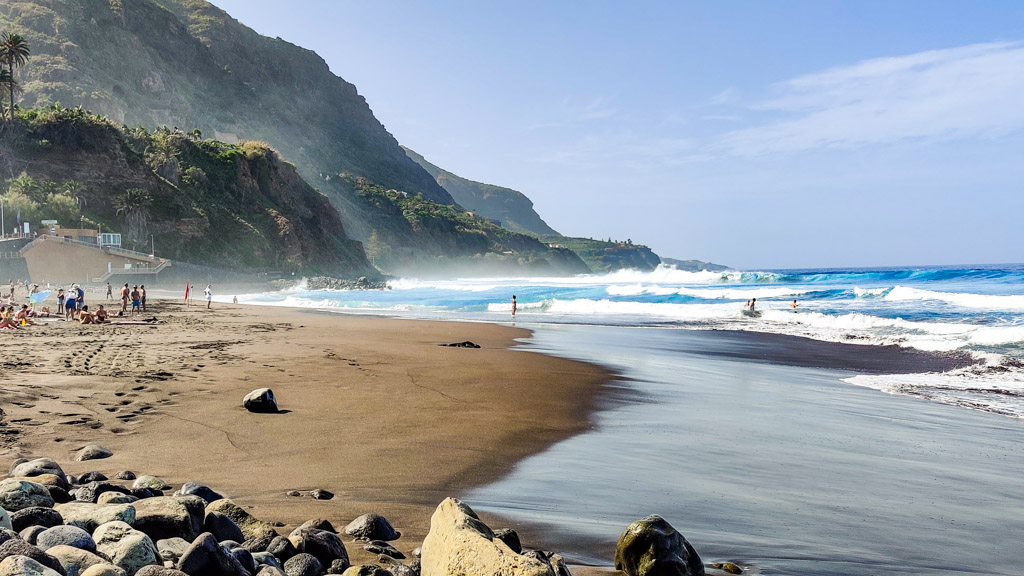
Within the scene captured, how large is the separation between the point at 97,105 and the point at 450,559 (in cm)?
12140

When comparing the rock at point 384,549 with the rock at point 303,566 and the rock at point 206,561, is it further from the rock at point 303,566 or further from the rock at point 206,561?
the rock at point 206,561

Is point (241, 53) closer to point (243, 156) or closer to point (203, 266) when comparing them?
point (243, 156)

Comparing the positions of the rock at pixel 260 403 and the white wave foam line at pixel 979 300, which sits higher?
the white wave foam line at pixel 979 300

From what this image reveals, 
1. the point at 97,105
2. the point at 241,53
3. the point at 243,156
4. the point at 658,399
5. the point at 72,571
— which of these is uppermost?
the point at 241,53

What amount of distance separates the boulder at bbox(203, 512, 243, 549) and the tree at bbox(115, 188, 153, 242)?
70.2 m

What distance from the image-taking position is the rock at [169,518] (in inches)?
130

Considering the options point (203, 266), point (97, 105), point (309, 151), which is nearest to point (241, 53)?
point (309, 151)

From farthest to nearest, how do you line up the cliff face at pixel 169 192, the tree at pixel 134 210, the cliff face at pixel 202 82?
1. the cliff face at pixel 202 82
2. the tree at pixel 134 210
3. the cliff face at pixel 169 192

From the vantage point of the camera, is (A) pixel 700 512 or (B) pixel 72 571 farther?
(A) pixel 700 512

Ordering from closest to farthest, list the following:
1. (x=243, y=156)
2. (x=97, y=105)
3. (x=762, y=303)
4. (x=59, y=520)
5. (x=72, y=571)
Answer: (x=72, y=571)
(x=59, y=520)
(x=762, y=303)
(x=243, y=156)
(x=97, y=105)

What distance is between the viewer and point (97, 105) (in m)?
103

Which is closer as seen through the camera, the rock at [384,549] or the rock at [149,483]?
the rock at [384,549]

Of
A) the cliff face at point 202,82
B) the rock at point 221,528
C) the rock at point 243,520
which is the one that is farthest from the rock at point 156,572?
the cliff face at point 202,82

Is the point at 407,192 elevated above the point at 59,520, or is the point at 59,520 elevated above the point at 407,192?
the point at 407,192
